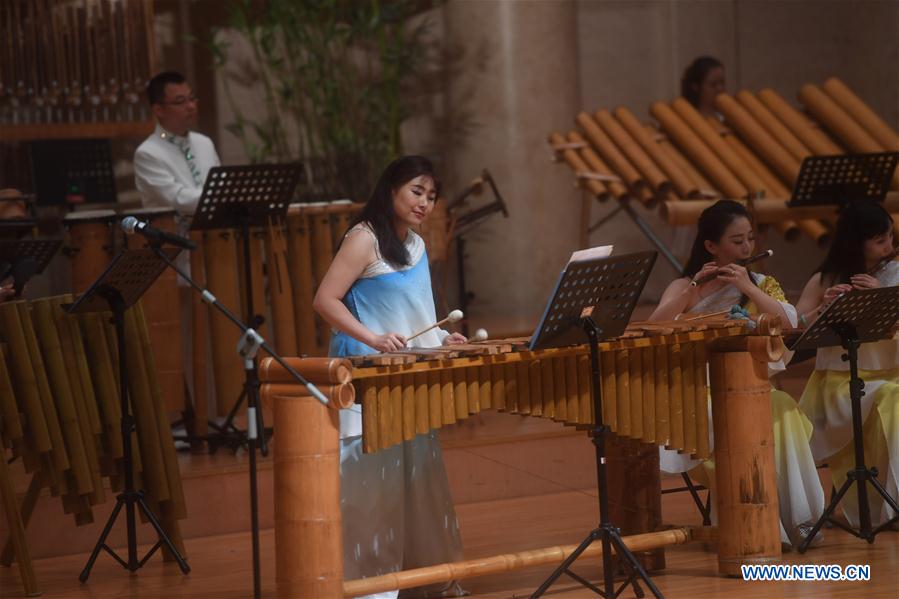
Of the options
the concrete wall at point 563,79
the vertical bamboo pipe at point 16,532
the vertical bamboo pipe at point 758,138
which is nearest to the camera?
the vertical bamboo pipe at point 16,532

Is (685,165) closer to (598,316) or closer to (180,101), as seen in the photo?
(180,101)

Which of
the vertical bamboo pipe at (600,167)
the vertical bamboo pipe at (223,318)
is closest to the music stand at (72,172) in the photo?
the vertical bamboo pipe at (223,318)

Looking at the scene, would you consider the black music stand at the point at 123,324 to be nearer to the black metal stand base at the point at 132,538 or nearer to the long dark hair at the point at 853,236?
the black metal stand base at the point at 132,538

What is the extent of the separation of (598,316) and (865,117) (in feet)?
13.9

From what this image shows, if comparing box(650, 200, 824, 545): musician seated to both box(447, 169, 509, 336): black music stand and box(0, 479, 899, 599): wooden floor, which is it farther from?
box(447, 169, 509, 336): black music stand

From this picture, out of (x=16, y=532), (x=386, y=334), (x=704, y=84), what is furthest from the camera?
(x=704, y=84)

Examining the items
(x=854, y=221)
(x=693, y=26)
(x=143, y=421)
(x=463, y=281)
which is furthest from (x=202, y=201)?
(x=693, y=26)

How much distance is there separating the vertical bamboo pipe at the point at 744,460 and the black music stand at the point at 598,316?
1.88 feet

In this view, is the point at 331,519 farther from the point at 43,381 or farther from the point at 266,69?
the point at 266,69

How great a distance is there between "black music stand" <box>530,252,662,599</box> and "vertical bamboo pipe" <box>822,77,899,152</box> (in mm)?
3637

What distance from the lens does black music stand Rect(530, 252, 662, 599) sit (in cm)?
434

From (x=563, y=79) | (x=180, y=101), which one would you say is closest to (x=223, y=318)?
(x=180, y=101)

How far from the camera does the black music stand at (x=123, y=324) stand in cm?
532

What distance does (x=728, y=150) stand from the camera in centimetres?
784
